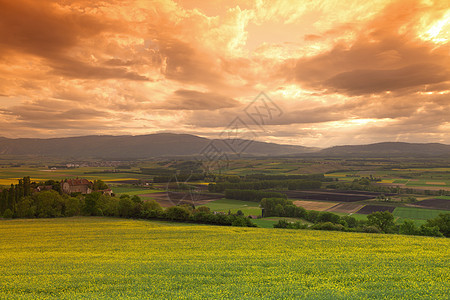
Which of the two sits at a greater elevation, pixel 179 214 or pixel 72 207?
pixel 179 214

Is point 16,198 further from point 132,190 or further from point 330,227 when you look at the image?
point 330,227

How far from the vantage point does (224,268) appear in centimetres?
2323

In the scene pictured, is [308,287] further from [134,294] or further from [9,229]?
[9,229]

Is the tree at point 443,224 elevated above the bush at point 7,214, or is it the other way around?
the tree at point 443,224

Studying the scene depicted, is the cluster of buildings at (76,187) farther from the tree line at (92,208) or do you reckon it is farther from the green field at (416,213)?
the green field at (416,213)

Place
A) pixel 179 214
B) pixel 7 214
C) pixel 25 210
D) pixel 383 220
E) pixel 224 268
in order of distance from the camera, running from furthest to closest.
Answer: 1. pixel 25 210
2. pixel 7 214
3. pixel 179 214
4. pixel 383 220
5. pixel 224 268

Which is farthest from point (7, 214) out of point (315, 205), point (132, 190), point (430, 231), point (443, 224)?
point (443, 224)

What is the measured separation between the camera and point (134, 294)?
58.1 ft

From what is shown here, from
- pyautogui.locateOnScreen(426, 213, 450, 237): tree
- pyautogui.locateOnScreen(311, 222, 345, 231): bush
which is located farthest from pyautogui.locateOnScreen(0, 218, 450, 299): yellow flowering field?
pyautogui.locateOnScreen(426, 213, 450, 237): tree

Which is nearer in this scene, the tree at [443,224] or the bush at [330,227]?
A: the bush at [330,227]

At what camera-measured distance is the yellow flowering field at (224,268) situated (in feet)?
58.9

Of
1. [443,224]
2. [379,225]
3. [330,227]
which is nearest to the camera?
[330,227]

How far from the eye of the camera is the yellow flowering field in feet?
58.9

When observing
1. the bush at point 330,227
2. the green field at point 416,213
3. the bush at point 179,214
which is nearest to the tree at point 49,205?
the bush at point 179,214
